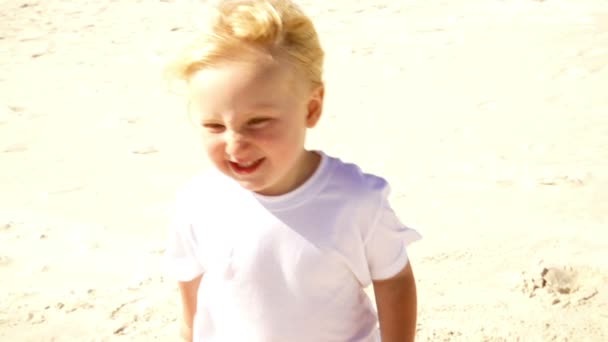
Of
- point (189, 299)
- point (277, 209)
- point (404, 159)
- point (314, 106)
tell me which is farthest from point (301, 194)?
point (404, 159)

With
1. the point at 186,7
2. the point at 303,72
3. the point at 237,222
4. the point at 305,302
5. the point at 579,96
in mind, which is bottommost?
the point at 186,7

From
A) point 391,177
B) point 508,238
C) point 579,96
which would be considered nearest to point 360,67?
point 579,96

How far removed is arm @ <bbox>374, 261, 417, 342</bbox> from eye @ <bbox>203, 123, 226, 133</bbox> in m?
0.47

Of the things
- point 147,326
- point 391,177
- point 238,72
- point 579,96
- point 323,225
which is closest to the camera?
point 238,72

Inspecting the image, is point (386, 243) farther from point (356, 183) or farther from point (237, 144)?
point (237, 144)

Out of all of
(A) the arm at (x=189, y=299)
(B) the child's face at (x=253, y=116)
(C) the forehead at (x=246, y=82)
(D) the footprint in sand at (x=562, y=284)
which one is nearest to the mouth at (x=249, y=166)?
(B) the child's face at (x=253, y=116)

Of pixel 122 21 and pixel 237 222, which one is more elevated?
pixel 237 222

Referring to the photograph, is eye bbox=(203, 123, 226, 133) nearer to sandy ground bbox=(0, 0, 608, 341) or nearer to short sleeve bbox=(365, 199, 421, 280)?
sandy ground bbox=(0, 0, 608, 341)

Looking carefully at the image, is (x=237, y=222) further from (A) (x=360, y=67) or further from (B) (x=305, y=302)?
(A) (x=360, y=67)

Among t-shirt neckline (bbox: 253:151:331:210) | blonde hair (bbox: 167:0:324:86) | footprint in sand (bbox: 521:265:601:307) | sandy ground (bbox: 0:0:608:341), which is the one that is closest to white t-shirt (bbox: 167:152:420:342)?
t-shirt neckline (bbox: 253:151:331:210)

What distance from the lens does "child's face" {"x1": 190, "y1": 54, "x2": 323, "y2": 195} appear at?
1.53 metres

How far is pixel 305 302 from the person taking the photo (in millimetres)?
1679

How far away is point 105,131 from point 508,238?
2.82 meters

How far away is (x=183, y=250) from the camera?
1824 millimetres
